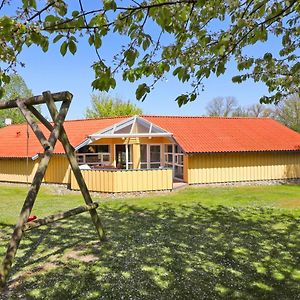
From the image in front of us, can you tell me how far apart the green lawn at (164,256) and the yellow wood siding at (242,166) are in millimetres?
8286

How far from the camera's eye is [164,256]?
7324mm

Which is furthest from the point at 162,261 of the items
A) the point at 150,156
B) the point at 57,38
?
the point at 150,156

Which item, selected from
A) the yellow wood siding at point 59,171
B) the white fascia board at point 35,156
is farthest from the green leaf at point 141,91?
the white fascia board at point 35,156

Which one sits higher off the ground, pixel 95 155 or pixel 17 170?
pixel 95 155

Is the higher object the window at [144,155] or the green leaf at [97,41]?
the green leaf at [97,41]

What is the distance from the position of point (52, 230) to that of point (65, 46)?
759 cm

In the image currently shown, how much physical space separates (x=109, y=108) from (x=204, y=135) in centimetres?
3088

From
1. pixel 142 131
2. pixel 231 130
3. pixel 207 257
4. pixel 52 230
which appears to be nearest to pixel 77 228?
pixel 52 230

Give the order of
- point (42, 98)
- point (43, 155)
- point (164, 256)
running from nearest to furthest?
point (43, 155) < point (42, 98) < point (164, 256)

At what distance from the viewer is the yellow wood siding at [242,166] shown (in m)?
22.0

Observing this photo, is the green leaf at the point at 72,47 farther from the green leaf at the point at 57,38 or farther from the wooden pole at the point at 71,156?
the wooden pole at the point at 71,156

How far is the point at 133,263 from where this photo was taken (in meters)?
6.85

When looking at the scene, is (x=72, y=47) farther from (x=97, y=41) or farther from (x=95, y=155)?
(x=95, y=155)

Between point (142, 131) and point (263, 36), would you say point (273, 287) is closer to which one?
point (263, 36)
